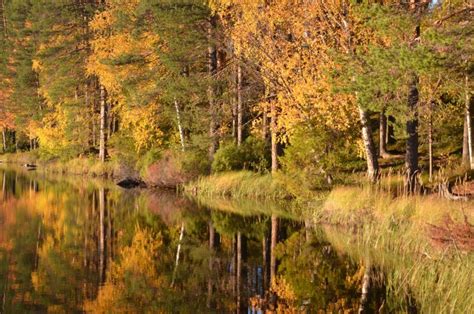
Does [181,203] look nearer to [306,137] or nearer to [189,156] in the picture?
[189,156]

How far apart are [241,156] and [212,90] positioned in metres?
3.27

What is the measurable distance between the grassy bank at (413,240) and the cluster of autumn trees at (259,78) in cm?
209

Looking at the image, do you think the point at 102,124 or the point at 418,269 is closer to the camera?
the point at 418,269

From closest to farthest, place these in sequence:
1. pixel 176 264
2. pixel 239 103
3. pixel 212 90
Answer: pixel 176 264 < pixel 239 103 < pixel 212 90

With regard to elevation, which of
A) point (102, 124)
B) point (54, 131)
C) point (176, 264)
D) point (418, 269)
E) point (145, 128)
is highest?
point (102, 124)

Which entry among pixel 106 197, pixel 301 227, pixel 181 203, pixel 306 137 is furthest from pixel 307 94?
pixel 106 197

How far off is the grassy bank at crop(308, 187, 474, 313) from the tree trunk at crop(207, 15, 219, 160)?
973cm

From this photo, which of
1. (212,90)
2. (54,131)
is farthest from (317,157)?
(54,131)

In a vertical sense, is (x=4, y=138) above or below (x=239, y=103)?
below

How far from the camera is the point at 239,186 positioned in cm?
2467

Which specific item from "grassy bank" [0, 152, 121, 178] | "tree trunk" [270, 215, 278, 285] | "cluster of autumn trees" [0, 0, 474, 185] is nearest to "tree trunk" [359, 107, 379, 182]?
"cluster of autumn trees" [0, 0, 474, 185]

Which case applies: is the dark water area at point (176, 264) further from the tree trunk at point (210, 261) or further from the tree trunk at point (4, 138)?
the tree trunk at point (4, 138)

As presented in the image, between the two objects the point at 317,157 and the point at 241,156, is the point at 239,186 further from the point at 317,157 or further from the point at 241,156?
the point at 317,157

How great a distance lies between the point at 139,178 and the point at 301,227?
1724 cm
